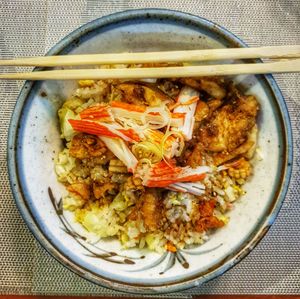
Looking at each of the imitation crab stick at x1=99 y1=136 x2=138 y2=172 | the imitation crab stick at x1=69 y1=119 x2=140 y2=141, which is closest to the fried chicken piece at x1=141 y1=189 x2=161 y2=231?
the imitation crab stick at x1=99 y1=136 x2=138 y2=172

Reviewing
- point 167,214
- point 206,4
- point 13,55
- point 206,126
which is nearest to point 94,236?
point 167,214

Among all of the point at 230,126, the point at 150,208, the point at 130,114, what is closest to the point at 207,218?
the point at 150,208

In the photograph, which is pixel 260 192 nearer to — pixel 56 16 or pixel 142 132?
pixel 142 132

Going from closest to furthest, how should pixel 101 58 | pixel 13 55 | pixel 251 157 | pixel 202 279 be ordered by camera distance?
pixel 202 279
pixel 101 58
pixel 251 157
pixel 13 55

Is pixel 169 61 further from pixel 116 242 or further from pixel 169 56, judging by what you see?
pixel 116 242

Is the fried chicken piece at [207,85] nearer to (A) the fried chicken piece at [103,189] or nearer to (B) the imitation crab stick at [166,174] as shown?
(B) the imitation crab stick at [166,174]

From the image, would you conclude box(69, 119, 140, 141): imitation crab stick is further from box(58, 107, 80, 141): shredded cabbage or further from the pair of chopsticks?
the pair of chopsticks
